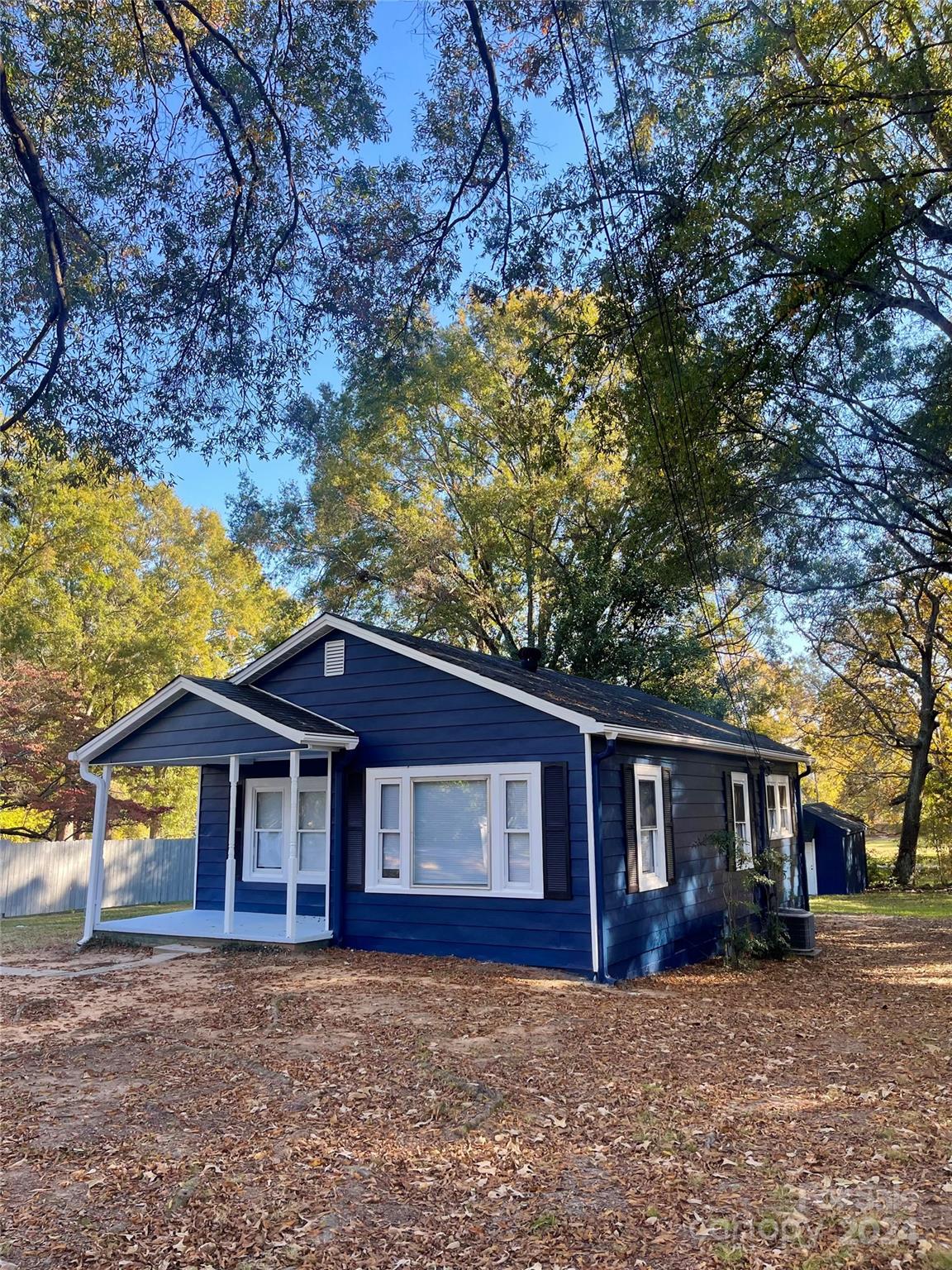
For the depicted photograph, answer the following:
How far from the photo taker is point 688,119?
841 centimetres

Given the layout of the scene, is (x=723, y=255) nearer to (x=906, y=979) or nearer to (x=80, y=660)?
(x=906, y=979)

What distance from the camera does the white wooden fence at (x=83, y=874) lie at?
1719cm

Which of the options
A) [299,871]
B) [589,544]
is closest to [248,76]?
[299,871]

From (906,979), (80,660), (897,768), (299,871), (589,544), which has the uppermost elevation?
(589,544)

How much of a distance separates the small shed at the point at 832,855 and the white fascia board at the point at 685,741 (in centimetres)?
1223

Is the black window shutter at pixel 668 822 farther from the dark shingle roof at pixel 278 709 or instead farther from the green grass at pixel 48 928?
the green grass at pixel 48 928

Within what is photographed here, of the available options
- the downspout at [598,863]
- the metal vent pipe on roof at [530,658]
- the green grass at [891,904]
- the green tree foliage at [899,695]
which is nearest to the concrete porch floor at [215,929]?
the downspout at [598,863]

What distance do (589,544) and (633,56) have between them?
1447 centimetres

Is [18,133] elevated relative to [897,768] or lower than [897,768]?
elevated

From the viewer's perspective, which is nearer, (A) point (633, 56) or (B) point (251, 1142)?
(B) point (251, 1142)

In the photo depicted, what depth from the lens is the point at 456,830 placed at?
10414 mm

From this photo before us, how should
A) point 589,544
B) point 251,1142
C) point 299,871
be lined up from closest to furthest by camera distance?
point 251,1142
point 299,871
point 589,544

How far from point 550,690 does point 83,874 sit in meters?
12.6

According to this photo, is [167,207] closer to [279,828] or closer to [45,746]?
[279,828]
